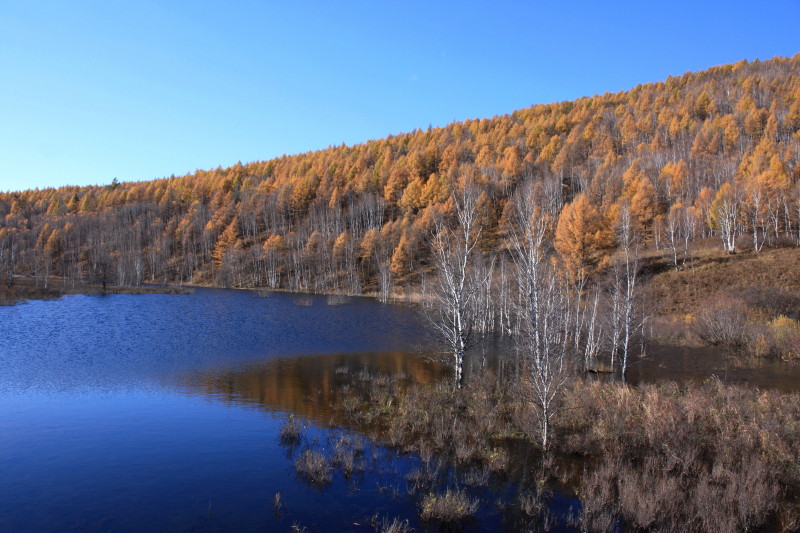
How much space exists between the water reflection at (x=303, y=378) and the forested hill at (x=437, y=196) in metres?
41.7

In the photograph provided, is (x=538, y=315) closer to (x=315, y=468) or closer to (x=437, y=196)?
(x=315, y=468)

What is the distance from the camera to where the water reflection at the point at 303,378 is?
64.2 feet

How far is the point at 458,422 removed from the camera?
54.0 ft

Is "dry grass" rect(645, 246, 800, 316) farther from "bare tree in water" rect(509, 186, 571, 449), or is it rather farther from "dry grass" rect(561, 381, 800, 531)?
"bare tree in water" rect(509, 186, 571, 449)

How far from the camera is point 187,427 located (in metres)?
16.1

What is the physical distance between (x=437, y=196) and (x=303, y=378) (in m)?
87.3

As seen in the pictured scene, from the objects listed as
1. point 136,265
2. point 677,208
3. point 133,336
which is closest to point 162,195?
point 136,265

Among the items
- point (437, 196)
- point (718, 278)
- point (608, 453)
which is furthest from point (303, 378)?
point (437, 196)

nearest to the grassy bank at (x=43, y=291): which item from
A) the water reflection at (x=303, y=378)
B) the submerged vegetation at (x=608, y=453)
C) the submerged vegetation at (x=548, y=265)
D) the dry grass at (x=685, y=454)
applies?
the submerged vegetation at (x=548, y=265)

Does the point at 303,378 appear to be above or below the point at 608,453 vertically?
above

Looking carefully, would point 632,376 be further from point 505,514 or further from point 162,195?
point 162,195

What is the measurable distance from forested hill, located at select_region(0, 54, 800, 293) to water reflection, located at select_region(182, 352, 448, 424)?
4168cm

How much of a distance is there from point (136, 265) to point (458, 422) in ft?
334

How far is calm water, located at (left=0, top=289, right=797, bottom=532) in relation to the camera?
10.3 m
